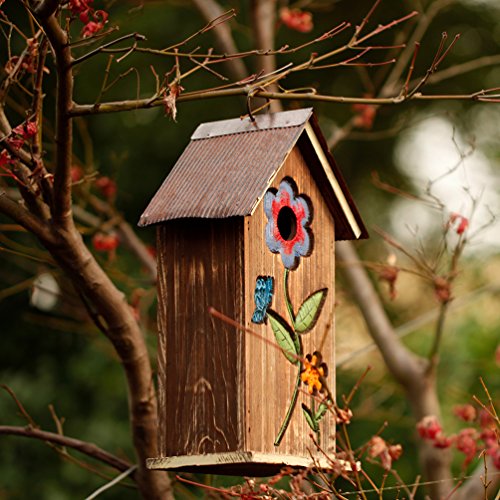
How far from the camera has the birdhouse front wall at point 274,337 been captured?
333 centimetres

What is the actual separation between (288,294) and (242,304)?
0.27 meters

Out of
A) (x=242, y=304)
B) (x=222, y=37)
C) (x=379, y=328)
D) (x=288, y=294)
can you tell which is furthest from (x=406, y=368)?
(x=242, y=304)

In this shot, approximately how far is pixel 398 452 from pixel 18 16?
22.3 feet

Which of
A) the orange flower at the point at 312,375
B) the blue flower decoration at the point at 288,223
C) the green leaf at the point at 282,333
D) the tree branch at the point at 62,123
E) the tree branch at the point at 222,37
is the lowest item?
the orange flower at the point at 312,375

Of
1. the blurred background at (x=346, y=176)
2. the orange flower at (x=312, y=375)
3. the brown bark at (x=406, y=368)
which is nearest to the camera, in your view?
the orange flower at (x=312, y=375)

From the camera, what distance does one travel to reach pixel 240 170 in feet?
11.6

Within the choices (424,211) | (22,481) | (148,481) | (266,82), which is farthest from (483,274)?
(266,82)

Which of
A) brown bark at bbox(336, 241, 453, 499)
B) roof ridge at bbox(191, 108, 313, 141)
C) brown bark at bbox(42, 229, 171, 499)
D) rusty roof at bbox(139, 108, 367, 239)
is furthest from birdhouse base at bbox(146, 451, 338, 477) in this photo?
brown bark at bbox(336, 241, 453, 499)

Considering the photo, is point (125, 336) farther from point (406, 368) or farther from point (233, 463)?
point (406, 368)

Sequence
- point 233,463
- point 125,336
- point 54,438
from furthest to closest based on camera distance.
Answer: point 54,438 < point 125,336 < point 233,463

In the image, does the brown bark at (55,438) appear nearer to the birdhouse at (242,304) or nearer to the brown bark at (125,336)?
the brown bark at (125,336)

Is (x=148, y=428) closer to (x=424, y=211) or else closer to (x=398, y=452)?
(x=398, y=452)

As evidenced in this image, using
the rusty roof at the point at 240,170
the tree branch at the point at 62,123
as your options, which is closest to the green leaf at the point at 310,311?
the rusty roof at the point at 240,170

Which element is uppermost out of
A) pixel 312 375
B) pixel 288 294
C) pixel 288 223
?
pixel 288 223
